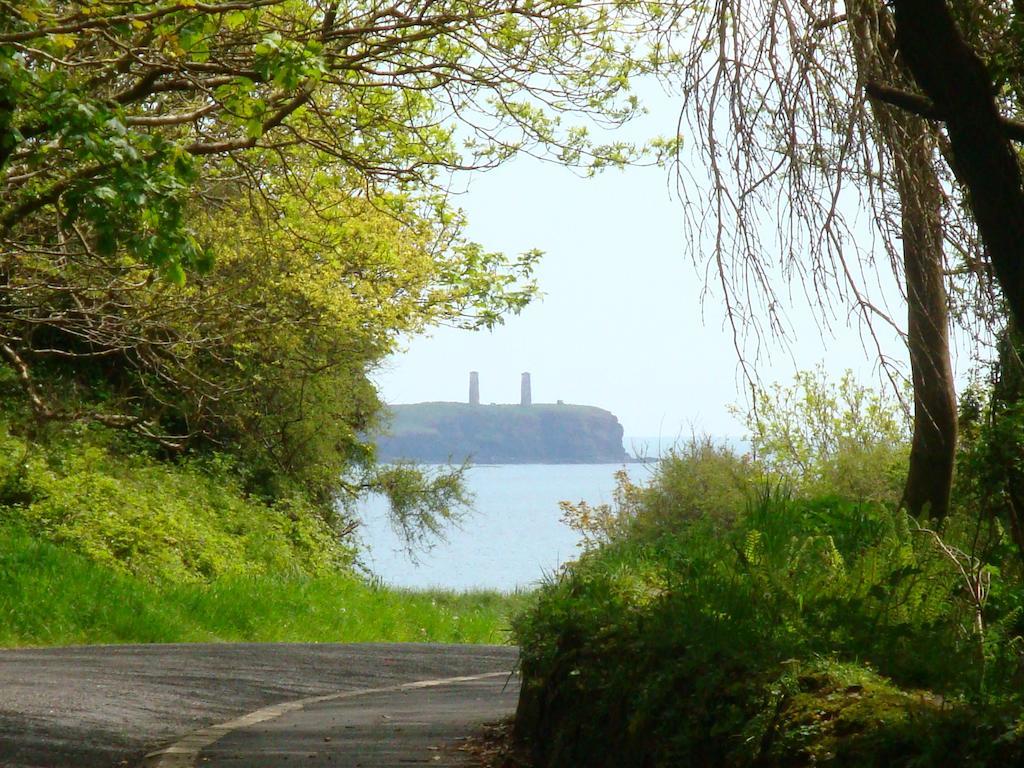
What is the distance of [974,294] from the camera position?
6570 millimetres

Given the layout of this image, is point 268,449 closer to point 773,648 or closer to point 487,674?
point 487,674

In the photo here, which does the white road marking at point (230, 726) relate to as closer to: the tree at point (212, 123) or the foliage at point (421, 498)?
the tree at point (212, 123)

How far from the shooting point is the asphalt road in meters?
7.68

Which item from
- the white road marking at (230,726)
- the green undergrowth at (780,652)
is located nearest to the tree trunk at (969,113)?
the green undergrowth at (780,652)

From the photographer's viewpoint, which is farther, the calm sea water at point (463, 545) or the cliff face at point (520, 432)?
the cliff face at point (520, 432)

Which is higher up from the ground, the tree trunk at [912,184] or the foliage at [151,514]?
the tree trunk at [912,184]

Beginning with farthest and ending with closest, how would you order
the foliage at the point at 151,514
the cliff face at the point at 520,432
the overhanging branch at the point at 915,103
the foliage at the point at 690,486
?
the cliff face at the point at 520,432 < the foliage at the point at 690,486 < the foliage at the point at 151,514 < the overhanging branch at the point at 915,103

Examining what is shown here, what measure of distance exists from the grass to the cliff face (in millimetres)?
11990

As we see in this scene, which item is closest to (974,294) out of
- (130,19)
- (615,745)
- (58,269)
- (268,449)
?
(615,745)

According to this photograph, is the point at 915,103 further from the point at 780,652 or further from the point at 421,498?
the point at 421,498

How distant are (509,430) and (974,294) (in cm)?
3768

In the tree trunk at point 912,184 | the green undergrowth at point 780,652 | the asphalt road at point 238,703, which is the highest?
the tree trunk at point 912,184

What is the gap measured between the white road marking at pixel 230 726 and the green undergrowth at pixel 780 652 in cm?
211

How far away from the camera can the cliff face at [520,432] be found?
35812mm
